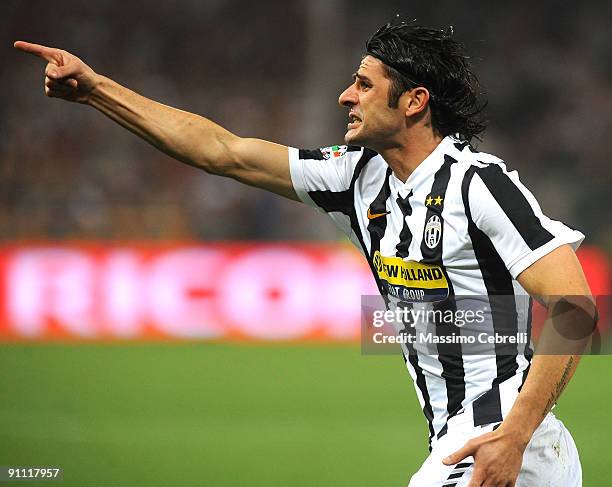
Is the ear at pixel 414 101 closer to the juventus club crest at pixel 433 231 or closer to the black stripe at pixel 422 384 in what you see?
the juventus club crest at pixel 433 231

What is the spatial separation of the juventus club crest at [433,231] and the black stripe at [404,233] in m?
0.09

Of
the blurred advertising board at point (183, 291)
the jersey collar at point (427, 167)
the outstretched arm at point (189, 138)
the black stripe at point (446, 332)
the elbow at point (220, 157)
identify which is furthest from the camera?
the blurred advertising board at point (183, 291)

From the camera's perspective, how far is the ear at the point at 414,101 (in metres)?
3.95

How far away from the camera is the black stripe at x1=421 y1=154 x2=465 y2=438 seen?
368cm

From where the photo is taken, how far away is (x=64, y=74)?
3.89 m

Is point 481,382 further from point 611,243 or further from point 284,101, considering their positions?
point 284,101

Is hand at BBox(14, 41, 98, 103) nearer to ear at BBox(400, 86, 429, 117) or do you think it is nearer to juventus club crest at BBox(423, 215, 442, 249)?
ear at BBox(400, 86, 429, 117)

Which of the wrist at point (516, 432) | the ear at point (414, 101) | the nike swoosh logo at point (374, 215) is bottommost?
the wrist at point (516, 432)

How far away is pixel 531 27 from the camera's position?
62.8ft

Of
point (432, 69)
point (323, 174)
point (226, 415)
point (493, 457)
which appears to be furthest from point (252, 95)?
point (493, 457)

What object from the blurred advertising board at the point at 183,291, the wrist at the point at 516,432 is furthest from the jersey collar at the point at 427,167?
the blurred advertising board at the point at 183,291

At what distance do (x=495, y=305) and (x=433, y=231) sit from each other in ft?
1.09

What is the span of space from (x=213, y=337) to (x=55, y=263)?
2087mm

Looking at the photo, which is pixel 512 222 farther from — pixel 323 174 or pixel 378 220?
pixel 323 174
